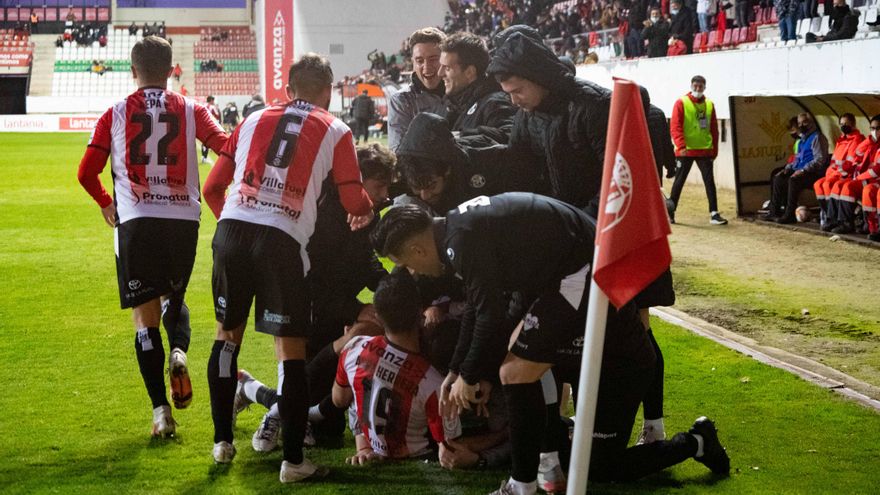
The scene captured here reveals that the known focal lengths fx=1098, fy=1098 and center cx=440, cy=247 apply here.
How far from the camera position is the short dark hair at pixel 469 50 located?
596 cm

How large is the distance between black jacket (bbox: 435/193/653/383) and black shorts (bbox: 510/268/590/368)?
0.14 ft

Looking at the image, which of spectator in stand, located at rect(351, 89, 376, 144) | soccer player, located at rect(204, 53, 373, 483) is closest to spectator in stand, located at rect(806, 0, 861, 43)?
soccer player, located at rect(204, 53, 373, 483)

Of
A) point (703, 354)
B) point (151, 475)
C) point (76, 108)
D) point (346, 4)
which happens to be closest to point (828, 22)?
point (703, 354)

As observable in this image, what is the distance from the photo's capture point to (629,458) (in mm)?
4562

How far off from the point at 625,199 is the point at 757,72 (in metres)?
14.3

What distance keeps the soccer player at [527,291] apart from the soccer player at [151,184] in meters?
1.67

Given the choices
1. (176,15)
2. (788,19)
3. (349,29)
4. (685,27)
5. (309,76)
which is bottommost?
(309,76)

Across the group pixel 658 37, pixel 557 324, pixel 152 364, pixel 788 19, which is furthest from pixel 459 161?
pixel 658 37

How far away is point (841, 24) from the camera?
15.9 metres

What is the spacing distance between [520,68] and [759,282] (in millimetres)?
6421

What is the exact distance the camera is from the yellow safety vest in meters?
15.2

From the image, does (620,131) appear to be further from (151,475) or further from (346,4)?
(346,4)

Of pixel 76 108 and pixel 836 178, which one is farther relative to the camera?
pixel 76 108

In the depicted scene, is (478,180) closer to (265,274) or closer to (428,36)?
(265,274)
